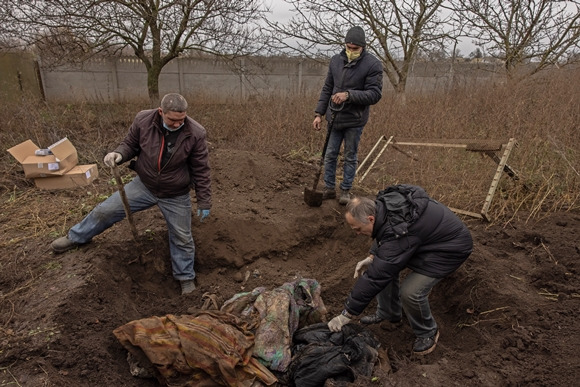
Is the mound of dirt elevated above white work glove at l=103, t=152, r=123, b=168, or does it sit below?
below

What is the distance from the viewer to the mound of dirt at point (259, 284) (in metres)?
2.56

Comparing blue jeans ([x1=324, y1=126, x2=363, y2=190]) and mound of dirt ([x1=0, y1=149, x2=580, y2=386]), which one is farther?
blue jeans ([x1=324, y1=126, x2=363, y2=190])

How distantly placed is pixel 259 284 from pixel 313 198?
54.5 inches

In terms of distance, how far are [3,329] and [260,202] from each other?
3027mm

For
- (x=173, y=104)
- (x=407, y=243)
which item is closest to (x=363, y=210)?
(x=407, y=243)

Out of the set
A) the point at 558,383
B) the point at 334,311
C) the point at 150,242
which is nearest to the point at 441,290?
the point at 334,311

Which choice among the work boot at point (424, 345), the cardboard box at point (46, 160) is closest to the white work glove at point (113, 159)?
the cardboard box at point (46, 160)

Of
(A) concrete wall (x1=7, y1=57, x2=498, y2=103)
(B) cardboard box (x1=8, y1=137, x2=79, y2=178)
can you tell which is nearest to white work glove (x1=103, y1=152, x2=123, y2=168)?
(B) cardboard box (x1=8, y1=137, x2=79, y2=178)

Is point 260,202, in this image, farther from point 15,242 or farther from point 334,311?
point 15,242

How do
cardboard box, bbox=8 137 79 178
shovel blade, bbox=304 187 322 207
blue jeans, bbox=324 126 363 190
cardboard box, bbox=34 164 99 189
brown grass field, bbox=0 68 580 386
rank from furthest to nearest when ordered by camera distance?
cardboard box, bbox=34 164 99 189, cardboard box, bbox=8 137 79 178, shovel blade, bbox=304 187 322 207, blue jeans, bbox=324 126 363 190, brown grass field, bbox=0 68 580 386

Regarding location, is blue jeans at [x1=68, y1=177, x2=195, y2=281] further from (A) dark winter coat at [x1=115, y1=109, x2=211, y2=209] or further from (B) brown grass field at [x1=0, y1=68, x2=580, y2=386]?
(B) brown grass field at [x1=0, y1=68, x2=580, y2=386]

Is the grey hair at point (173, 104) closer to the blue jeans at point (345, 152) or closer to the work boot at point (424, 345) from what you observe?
the blue jeans at point (345, 152)

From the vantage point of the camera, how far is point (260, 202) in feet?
16.9

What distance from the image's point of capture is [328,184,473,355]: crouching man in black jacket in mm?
2592
